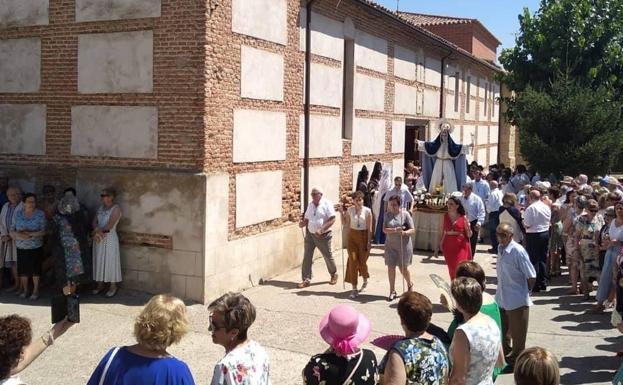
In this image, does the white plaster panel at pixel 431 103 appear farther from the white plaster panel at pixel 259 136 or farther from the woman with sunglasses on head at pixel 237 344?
the woman with sunglasses on head at pixel 237 344

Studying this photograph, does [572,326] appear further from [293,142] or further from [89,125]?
[89,125]

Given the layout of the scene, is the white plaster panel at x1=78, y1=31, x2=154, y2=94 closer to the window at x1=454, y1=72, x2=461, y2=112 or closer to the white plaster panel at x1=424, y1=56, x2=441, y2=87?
the white plaster panel at x1=424, y1=56, x2=441, y2=87

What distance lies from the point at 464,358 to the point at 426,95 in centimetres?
1835

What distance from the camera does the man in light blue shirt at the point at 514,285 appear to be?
6.91 meters

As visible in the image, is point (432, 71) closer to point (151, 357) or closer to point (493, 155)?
point (493, 155)

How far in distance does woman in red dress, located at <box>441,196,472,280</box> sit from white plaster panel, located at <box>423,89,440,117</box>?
1265 centimetres

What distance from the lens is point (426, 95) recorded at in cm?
2180

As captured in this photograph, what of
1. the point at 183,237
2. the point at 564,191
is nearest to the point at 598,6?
the point at 564,191

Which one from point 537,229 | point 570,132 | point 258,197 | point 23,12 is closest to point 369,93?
point 258,197

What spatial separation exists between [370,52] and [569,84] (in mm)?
7656

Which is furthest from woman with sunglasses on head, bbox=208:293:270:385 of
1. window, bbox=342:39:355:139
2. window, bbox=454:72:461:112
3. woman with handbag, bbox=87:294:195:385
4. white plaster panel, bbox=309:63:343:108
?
window, bbox=454:72:461:112

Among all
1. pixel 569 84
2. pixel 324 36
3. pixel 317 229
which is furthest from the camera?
pixel 569 84

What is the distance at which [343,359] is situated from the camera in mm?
3732

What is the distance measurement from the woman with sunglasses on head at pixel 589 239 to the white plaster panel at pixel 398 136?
29.4ft
